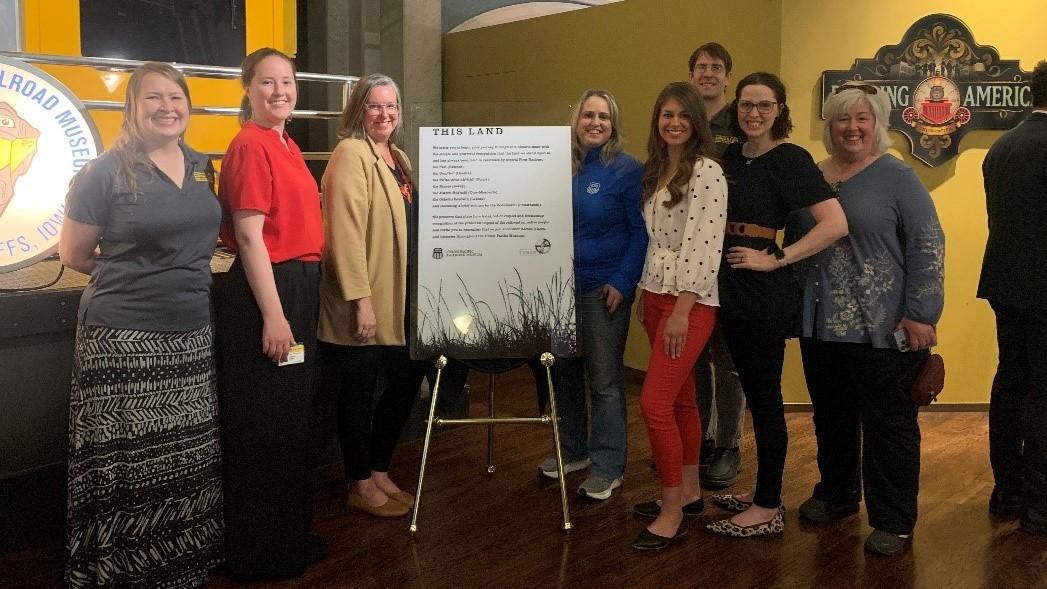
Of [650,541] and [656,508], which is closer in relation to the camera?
[650,541]

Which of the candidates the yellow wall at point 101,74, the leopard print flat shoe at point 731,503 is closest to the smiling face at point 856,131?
the leopard print flat shoe at point 731,503

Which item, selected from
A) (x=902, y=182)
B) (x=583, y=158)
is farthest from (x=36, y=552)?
(x=902, y=182)

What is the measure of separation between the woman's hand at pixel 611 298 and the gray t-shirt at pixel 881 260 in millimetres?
651

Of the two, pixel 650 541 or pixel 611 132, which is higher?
pixel 611 132

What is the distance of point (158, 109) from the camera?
2.28 metres

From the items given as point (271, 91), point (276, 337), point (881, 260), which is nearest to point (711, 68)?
point (881, 260)

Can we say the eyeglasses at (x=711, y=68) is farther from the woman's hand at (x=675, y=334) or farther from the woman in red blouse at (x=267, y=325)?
the woman in red blouse at (x=267, y=325)

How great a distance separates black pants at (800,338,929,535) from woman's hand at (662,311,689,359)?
0.53 m

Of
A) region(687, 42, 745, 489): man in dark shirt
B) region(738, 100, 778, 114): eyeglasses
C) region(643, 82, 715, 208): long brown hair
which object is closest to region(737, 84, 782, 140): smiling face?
region(738, 100, 778, 114): eyeglasses

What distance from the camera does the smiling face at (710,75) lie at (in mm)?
3553

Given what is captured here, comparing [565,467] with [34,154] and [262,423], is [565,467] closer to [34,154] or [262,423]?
[262,423]

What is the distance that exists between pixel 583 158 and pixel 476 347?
764mm

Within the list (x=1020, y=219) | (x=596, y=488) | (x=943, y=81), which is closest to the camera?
(x=1020, y=219)

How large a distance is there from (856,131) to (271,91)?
1722 mm
